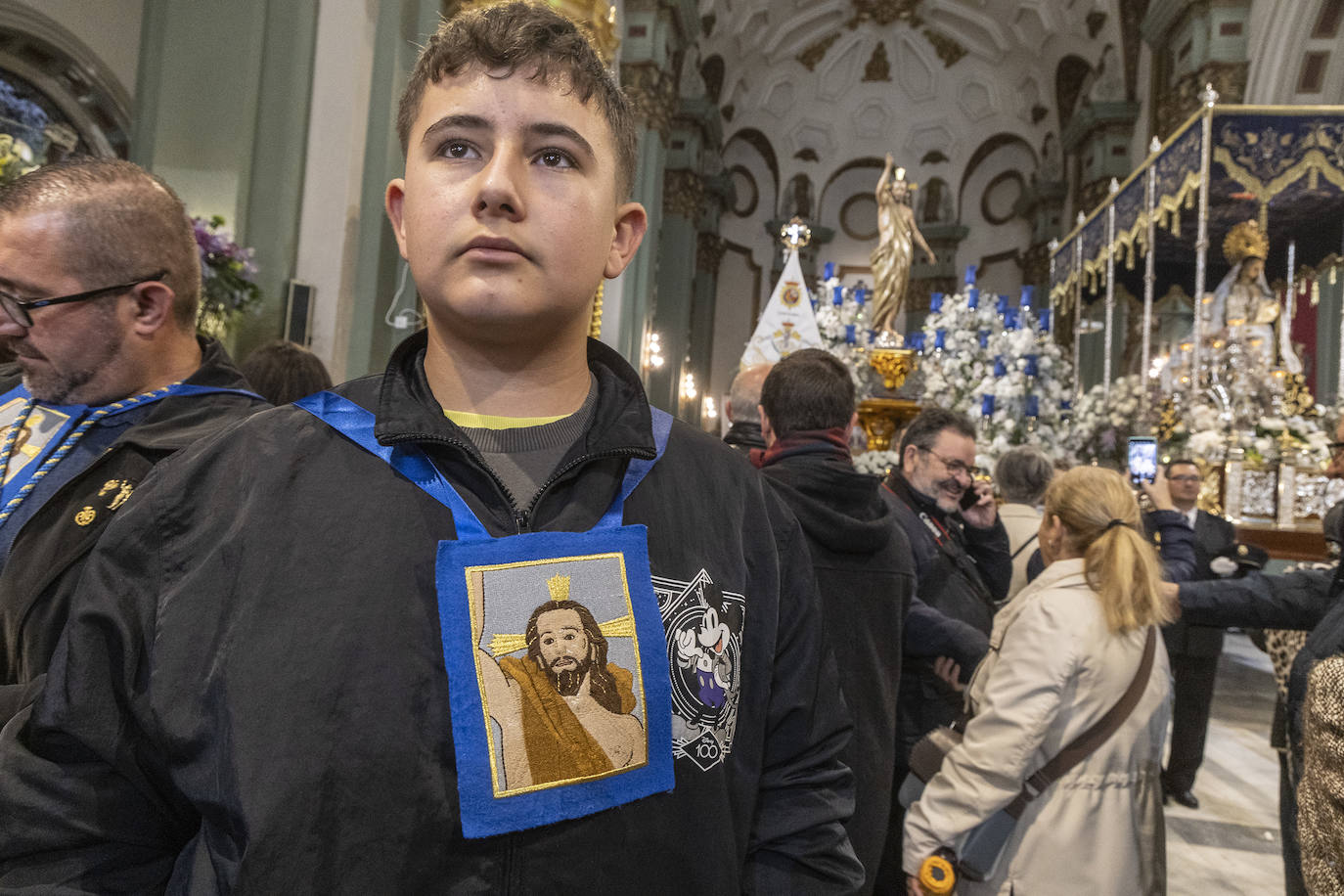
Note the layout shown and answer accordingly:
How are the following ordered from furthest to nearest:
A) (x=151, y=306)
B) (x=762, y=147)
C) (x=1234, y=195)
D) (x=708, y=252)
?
(x=762, y=147) → (x=708, y=252) → (x=1234, y=195) → (x=151, y=306)

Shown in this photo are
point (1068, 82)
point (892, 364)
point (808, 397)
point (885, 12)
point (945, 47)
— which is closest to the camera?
point (808, 397)

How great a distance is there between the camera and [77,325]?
163cm

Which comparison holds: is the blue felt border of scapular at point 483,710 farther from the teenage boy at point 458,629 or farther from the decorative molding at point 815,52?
the decorative molding at point 815,52

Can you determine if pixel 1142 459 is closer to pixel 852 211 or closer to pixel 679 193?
pixel 679 193

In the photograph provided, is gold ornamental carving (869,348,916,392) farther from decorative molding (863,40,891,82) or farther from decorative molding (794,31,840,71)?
decorative molding (863,40,891,82)

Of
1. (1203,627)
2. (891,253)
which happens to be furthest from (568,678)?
(891,253)

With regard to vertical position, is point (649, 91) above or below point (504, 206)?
above

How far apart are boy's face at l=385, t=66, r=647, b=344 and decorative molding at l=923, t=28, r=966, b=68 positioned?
80.1 feet

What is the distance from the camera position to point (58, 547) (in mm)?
1391

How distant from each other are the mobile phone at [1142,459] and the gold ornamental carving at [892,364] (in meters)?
1.70

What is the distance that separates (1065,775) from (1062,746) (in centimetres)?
8

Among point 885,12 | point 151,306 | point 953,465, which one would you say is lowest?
point 953,465

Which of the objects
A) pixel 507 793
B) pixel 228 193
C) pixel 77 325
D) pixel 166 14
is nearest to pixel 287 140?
pixel 228 193

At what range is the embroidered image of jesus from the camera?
2.99ft
